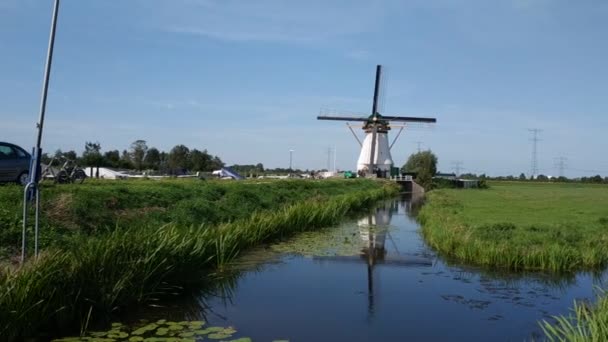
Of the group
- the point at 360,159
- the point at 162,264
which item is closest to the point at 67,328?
the point at 162,264

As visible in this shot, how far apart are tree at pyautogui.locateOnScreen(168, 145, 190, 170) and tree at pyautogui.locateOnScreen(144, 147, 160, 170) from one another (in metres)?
2.28

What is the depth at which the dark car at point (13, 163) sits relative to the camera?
572 inches

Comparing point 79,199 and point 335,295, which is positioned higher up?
point 79,199

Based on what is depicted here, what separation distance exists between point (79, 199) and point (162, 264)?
4.54 metres

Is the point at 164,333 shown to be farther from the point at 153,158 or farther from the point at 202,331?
the point at 153,158

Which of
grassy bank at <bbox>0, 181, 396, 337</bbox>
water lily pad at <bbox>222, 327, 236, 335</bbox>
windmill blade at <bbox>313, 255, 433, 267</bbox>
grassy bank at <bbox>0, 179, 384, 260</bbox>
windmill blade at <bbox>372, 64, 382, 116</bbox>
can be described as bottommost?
water lily pad at <bbox>222, 327, 236, 335</bbox>

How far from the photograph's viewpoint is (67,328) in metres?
6.60

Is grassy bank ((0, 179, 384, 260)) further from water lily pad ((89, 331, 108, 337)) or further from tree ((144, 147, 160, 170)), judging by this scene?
tree ((144, 147, 160, 170))

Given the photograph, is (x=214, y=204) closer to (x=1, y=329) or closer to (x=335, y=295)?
(x=335, y=295)

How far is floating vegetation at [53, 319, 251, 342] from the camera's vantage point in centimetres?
624

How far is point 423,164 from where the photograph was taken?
81.9m

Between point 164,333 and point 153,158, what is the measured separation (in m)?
78.2

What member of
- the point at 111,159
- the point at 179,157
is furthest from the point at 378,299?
the point at 179,157

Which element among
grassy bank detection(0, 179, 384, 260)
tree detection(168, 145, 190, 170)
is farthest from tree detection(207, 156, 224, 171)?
grassy bank detection(0, 179, 384, 260)
